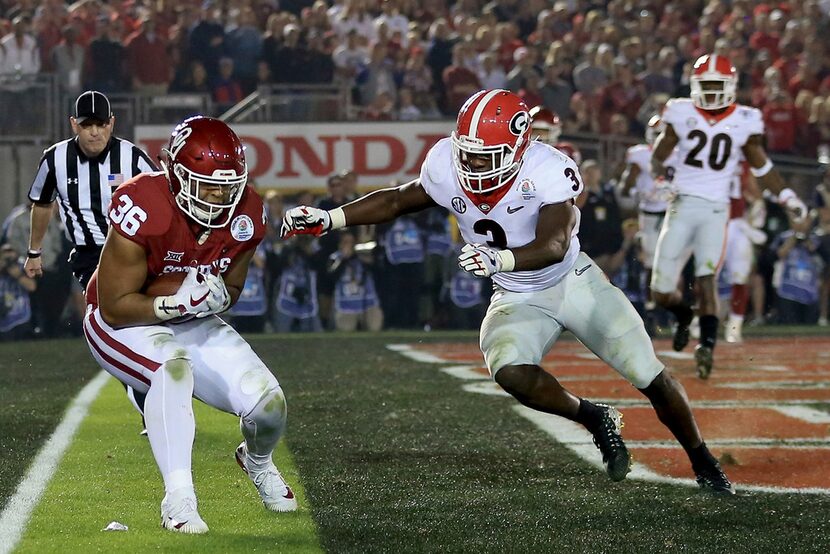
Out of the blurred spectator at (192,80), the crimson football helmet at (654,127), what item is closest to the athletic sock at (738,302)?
the crimson football helmet at (654,127)

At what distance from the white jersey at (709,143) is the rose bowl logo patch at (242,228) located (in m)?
4.27

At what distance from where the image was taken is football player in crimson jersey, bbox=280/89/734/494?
4246 millimetres

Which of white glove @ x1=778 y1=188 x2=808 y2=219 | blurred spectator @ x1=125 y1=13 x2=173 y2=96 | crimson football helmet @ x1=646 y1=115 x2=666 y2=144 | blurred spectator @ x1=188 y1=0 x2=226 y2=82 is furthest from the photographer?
blurred spectator @ x1=188 y1=0 x2=226 y2=82

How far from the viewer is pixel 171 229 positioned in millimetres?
3891

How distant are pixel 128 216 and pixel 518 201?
1231 millimetres

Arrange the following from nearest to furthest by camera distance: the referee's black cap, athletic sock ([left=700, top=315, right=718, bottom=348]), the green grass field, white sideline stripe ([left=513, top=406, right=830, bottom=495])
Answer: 1. the green grass field
2. white sideline stripe ([left=513, top=406, right=830, bottom=495])
3. the referee's black cap
4. athletic sock ([left=700, top=315, right=718, bottom=348])

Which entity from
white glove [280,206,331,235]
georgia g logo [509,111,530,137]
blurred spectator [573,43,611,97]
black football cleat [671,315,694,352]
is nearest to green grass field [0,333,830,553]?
white glove [280,206,331,235]

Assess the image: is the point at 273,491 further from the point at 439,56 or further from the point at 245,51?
the point at 439,56

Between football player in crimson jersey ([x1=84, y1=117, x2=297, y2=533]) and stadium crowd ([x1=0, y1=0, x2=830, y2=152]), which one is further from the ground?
stadium crowd ([x1=0, y1=0, x2=830, y2=152])

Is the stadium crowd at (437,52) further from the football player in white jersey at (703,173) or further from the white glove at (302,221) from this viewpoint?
the white glove at (302,221)

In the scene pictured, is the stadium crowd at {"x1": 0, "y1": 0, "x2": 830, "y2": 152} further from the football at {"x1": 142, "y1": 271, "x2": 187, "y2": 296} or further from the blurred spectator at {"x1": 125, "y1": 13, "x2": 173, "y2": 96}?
the football at {"x1": 142, "y1": 271, "x2": 187, "y2": 296}

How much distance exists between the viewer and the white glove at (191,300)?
3.75 metres

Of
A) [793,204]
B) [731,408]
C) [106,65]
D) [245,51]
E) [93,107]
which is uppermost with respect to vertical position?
[245,51]

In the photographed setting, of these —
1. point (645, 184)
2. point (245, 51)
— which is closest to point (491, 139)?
point (645, 184)
